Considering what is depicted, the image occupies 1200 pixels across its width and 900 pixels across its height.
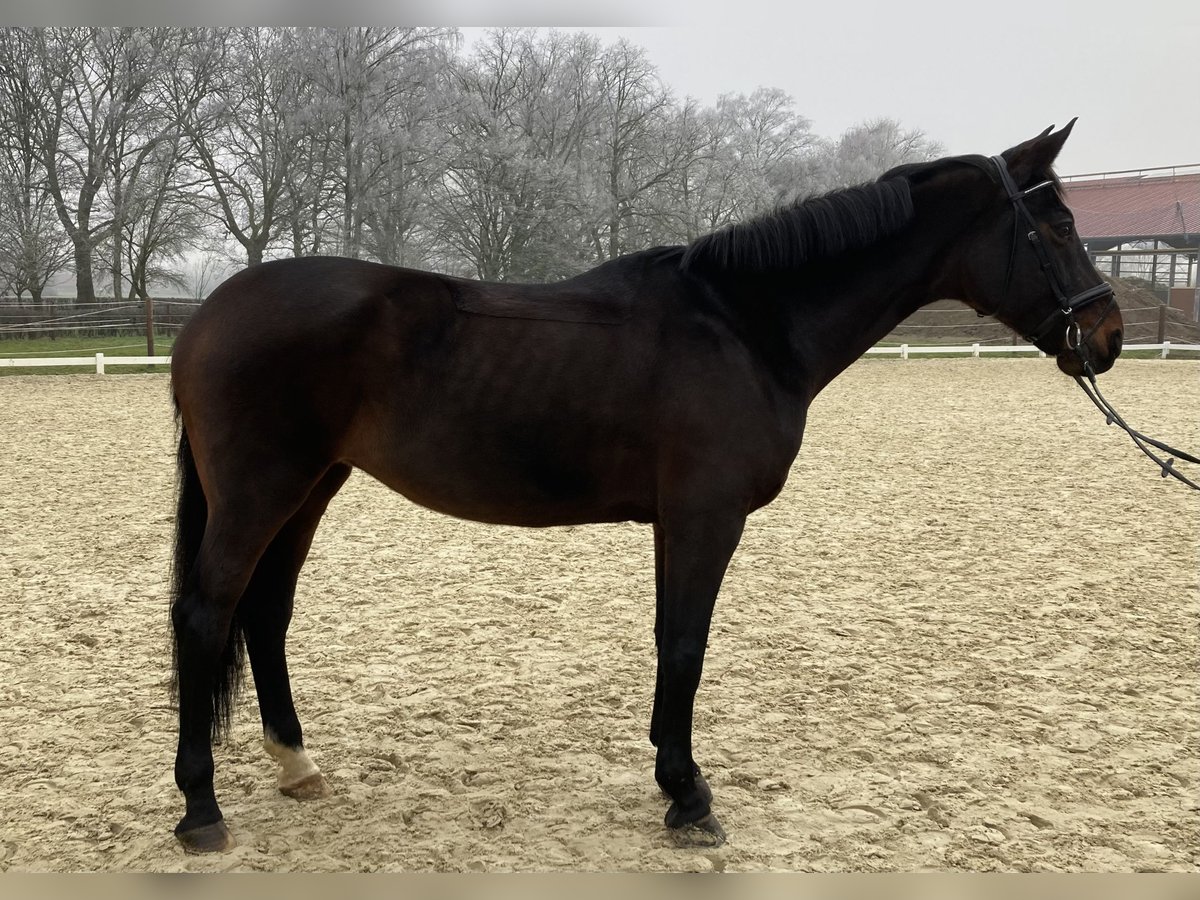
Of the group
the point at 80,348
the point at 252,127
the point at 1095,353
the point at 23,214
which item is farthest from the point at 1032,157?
the point at 23,214

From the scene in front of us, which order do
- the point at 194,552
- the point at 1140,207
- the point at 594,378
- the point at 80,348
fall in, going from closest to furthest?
the point at 594,378
the point at 194,552
the point at 80,348
the point at 1140,207

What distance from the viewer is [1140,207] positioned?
3178 cm

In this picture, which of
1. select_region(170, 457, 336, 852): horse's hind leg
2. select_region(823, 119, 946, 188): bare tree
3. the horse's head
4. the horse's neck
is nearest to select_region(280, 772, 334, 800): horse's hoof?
select_region(170, 457, 336, 852): horse's hind leg

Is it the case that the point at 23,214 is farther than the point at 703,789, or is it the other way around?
the point at 23,214

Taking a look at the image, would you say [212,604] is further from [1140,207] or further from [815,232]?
[1140,207]

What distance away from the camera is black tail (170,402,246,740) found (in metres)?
2.82

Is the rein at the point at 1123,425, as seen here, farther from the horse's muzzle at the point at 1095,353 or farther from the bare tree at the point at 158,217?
the bare tree at the point at 158,217

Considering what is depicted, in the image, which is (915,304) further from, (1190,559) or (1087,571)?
(1190,559)

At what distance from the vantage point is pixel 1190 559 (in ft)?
18.0

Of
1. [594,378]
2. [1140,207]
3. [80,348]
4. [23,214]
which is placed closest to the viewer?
[594,378]

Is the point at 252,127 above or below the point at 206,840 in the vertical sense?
above

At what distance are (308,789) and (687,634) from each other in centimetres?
144

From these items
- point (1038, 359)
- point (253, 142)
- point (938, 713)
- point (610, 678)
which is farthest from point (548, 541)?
point (1038, 359)

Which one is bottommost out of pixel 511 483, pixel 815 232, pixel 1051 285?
pixel 511 483
